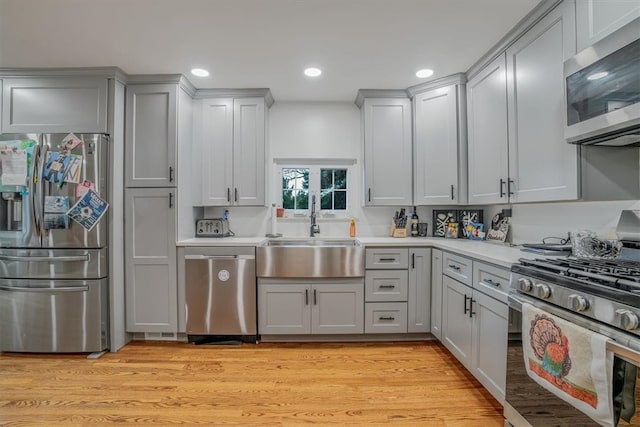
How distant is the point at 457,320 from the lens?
2148 mm

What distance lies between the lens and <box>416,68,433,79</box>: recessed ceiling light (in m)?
2.60

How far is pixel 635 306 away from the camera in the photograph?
0.94 m

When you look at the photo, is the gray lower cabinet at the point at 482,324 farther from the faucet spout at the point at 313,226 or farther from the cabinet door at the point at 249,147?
the cabinet door at the point at 249,147

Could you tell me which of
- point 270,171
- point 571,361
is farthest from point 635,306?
point 270,171

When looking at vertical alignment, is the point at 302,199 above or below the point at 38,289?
above

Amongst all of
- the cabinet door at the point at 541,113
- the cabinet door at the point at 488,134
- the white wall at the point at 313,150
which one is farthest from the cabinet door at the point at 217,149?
the cabinet door at the point at 541,113

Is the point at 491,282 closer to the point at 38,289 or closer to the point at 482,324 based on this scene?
the point at 482,324

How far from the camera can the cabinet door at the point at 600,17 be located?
4.22 feet

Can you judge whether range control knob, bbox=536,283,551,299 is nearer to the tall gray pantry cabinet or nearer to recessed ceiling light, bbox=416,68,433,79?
recessed ceiling light, bbox=416,68,433,79

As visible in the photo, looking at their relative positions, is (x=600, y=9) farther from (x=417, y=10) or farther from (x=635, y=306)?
(x=635, y=306)

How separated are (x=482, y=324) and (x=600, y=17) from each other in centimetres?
174

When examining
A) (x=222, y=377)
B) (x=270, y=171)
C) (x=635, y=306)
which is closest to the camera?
(x=635, y=306)

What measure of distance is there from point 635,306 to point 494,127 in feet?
5.54

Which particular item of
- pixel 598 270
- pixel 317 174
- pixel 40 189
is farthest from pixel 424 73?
pixel 40 189
